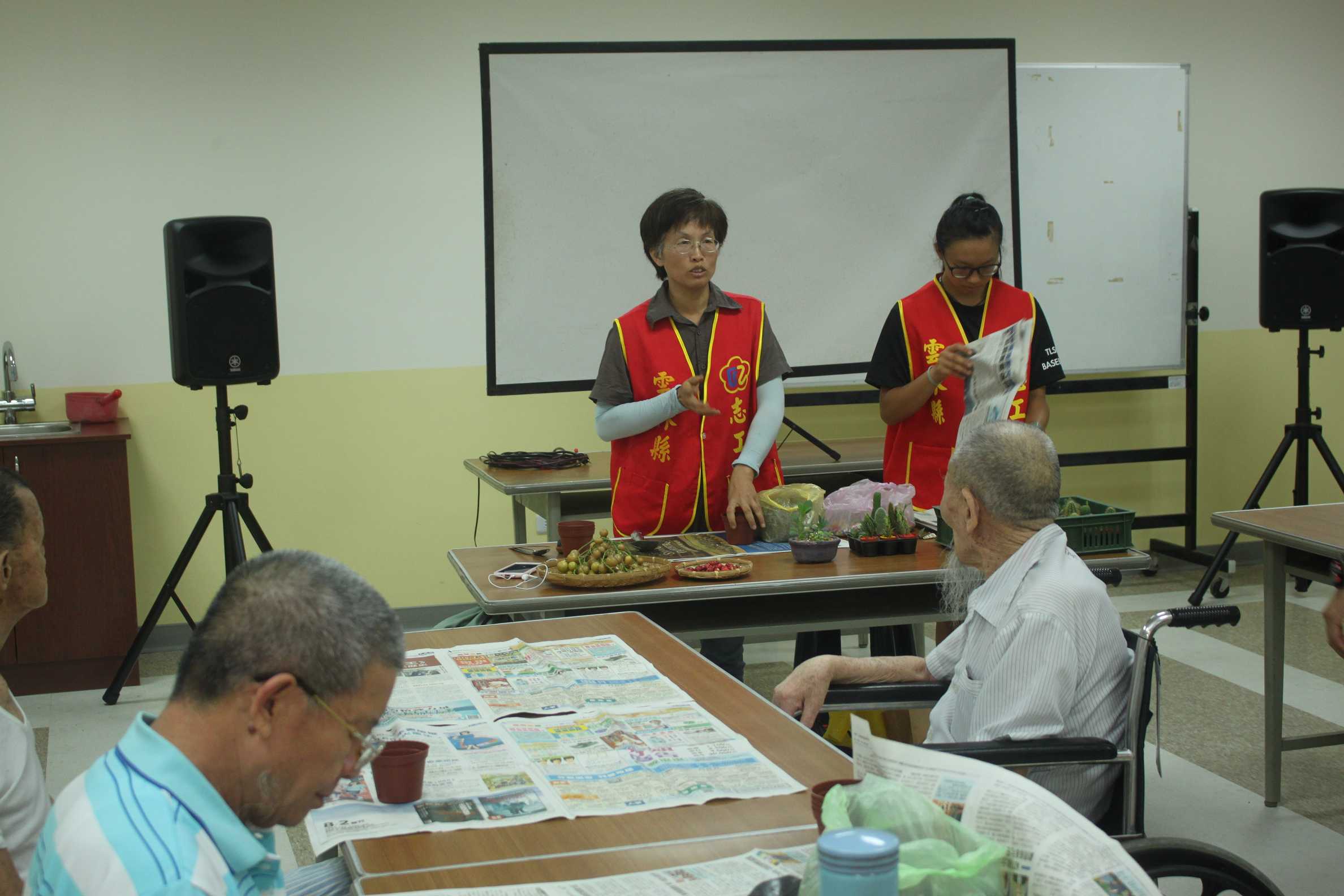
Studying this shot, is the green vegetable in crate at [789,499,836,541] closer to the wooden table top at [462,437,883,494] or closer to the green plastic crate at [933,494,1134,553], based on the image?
the green plastic crate at [933,494,1134,553]

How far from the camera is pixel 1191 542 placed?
6.14 metres

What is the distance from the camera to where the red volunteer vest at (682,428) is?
3.34m

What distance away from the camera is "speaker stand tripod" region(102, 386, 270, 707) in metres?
4.34

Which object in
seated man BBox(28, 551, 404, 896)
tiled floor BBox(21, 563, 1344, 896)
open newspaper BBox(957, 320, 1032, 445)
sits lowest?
tiled floor BBox(21, 563, 1344, 896)

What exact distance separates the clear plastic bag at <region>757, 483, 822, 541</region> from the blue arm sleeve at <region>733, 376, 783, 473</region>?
91mm

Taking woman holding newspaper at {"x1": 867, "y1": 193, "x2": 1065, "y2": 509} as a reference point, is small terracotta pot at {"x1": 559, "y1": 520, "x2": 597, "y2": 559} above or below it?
below

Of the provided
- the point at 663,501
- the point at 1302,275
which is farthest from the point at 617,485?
the point at 1302,275

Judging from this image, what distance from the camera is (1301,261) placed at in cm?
545

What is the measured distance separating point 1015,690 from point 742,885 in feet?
2.31

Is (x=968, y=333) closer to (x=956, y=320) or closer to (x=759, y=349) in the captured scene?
(x=956, y=320)

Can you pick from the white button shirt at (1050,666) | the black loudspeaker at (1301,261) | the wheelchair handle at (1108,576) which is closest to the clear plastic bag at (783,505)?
the wheelchair handle at (1108,576)

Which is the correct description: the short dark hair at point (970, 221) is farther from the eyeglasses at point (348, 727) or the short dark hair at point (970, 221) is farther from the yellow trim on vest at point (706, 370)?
the eyeglasses at point (348, 727)

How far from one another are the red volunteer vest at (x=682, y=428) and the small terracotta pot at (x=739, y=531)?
19 centimetres

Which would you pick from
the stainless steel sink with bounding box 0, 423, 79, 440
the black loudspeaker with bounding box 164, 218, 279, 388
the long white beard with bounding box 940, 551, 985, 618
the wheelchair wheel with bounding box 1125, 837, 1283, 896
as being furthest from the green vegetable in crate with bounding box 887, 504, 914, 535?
the stainless steel sink with bounding box 0, 423, 79, 440
